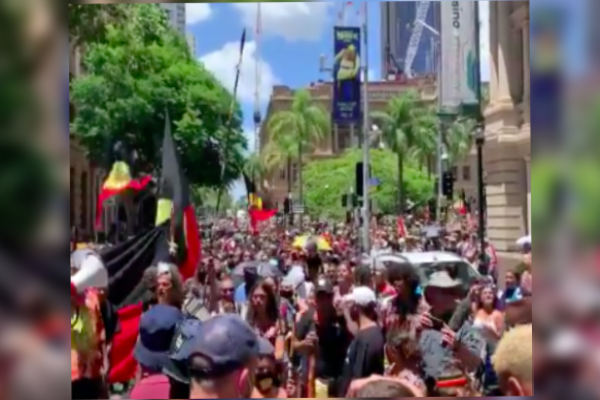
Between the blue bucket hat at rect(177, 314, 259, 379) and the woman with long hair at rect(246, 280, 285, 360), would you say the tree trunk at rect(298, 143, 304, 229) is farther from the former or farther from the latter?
the blue bucket hat at rect(177, 314, 259, 379)

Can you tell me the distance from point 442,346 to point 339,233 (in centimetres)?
177

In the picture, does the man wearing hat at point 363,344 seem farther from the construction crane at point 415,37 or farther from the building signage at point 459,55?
the construction crane at point 415,37

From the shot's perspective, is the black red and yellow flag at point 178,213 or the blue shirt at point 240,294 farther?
the blue shirt at point 240,294

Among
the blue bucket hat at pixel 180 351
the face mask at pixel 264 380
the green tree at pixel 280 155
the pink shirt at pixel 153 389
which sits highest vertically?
the green tree at pixel 280 155

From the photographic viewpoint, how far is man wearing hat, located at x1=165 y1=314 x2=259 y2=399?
2914mm

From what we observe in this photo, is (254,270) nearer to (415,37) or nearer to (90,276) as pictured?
(90,276)

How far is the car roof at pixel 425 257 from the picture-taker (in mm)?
5848

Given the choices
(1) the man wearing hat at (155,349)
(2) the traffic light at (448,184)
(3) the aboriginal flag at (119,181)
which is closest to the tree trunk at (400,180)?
(2) the traffic light at (448,184)

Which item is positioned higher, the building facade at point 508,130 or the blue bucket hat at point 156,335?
the building facade at point 508,130

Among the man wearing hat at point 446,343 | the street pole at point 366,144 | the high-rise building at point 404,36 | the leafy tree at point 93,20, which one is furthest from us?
the leafy tree at point 93,20

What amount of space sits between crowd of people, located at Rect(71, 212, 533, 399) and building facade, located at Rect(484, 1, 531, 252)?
0.20 m

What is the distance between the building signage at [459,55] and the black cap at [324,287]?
1387 millimetres

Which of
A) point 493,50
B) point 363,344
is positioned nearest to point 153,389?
point 363,344

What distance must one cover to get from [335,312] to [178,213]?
1.08m
